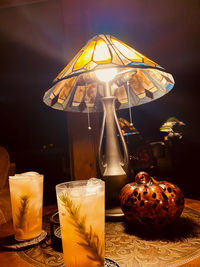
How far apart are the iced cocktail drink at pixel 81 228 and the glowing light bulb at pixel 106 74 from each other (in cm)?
57

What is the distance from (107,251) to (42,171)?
15.7 feet

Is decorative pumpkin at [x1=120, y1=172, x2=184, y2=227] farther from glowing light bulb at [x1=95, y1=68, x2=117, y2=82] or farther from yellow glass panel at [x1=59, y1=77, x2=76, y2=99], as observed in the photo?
yellow glass panel at [x1=59, y1=77, x2=76, y2=99]

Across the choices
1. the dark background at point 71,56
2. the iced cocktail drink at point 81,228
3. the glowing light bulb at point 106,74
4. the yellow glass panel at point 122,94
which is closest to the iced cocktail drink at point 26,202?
the iced cocktail drink at point 81,228

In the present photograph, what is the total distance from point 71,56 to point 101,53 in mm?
1093

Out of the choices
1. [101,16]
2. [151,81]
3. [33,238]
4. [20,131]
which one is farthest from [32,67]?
[33,238]

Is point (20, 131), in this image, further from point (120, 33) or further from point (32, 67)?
point (120, 33)

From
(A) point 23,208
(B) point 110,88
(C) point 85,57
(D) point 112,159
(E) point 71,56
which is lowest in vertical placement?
(A) point 23,208

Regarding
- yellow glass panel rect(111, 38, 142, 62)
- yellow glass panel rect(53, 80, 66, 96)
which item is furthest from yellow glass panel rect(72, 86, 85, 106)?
yellow glass panel rect(111, 38, 142, 62)

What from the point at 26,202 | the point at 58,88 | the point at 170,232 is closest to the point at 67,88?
the point at 58,88

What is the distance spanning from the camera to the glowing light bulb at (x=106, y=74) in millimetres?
964

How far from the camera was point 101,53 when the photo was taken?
0.86 meters

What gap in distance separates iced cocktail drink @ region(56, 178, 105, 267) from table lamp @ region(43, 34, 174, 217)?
363 millimetres

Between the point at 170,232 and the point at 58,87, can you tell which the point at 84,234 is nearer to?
the point at 170,232

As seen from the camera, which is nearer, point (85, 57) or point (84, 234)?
point (84, 234)
